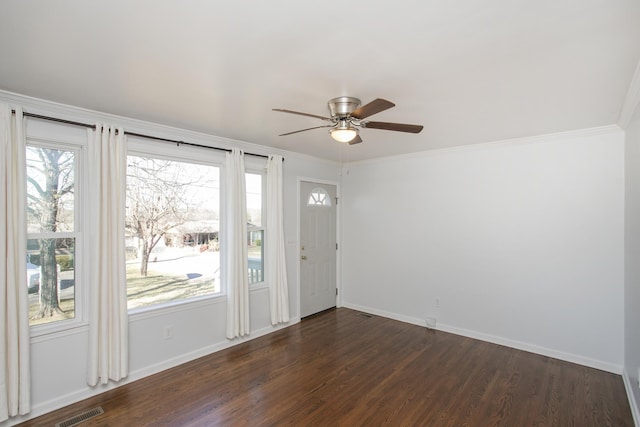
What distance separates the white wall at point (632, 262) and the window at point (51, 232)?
15.0 ft

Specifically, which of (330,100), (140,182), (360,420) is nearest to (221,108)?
(330,100)

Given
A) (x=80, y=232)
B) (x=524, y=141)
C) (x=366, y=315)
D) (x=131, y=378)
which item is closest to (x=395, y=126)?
(x=524, y=141)

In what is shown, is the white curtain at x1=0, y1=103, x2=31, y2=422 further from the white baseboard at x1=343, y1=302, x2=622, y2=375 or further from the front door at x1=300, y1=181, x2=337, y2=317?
the white baseboard at x1=343, y1=302, x2=622, y2=375

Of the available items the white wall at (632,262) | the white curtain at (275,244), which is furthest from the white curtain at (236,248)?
the white wall at (632,262)

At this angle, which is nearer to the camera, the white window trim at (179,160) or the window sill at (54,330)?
the window sill at (54,330)

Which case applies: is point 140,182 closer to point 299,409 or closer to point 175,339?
point 175,339

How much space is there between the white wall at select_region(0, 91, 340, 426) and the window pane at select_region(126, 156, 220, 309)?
230 mm

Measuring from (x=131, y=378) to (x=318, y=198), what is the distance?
130 inches

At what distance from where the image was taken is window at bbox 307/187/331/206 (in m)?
5.02

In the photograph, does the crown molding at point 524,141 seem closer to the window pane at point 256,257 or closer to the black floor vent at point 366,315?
the window pane at point 256,257

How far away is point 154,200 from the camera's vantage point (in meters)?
3.35

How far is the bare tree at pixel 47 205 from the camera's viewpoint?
8.63 ft

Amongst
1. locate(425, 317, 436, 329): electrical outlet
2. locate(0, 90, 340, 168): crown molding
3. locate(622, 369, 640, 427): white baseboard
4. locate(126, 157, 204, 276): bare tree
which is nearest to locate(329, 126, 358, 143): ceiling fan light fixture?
locate(0, 90, 340, 168): crown molding

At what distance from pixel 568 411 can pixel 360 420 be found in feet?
5.59
